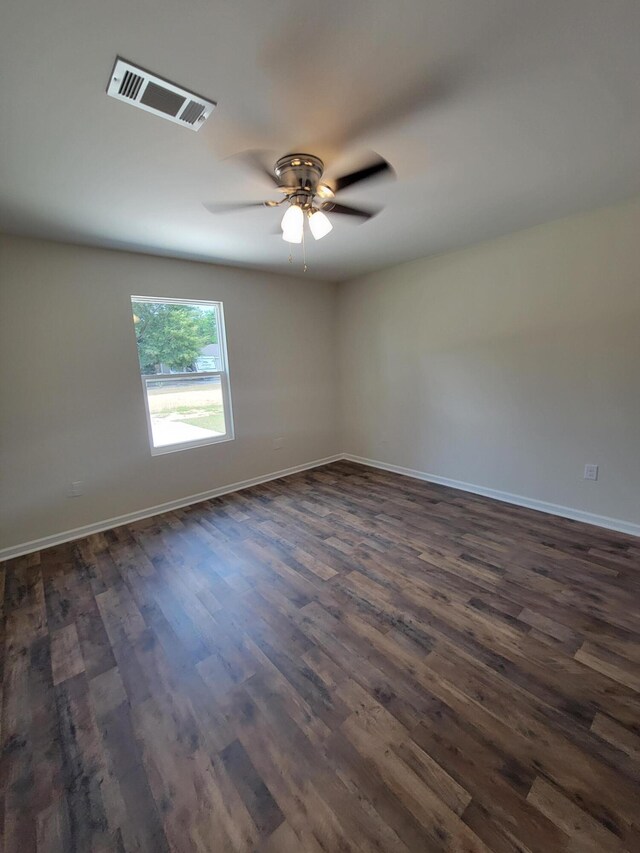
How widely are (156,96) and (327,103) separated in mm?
649

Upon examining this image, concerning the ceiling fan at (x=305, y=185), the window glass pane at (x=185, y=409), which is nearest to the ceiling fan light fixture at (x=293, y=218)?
the ceiling fan at (x=305, y=185)

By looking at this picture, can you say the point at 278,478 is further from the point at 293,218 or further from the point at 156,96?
the point at 156,96

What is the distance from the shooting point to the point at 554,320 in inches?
112

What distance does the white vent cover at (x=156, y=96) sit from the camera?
1.19 meters

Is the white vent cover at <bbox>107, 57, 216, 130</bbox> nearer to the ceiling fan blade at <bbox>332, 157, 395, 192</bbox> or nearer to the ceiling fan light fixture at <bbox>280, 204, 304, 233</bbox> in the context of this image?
the ceiling fan light fixture at <bbox>280, 204, 304, 233</bbox>

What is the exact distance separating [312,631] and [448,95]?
8.22 feet

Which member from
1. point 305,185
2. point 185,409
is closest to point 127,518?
point 185,409

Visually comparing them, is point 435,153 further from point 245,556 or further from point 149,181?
point 245,556

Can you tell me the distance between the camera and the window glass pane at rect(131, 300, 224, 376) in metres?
3.24

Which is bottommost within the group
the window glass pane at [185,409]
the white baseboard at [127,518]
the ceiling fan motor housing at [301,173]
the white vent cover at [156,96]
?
→ the white baseboard at [127,518]

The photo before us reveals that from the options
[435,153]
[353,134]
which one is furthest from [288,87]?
[435,153]

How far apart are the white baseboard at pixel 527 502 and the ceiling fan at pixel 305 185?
9.11 feet

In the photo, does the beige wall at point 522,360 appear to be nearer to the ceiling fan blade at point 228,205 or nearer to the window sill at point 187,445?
the window sill at point 187,445

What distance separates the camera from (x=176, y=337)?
3.44 metres
